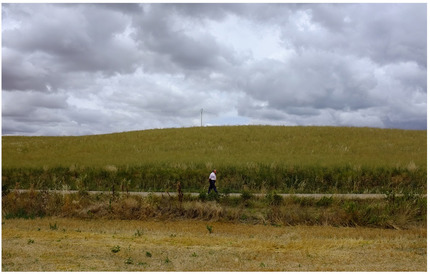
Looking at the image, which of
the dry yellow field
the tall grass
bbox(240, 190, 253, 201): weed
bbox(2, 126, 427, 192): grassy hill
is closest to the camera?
the dry yellow field

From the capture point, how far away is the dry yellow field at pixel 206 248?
9.28 meters

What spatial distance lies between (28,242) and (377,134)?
42.9m

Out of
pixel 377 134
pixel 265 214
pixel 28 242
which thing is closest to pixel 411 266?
pixel 265 214

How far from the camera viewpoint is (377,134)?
46719mm

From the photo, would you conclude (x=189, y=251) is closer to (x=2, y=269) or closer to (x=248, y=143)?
(x=2, y=269)

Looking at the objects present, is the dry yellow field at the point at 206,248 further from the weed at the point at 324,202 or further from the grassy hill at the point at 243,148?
the grassy hill at the point at 243,148

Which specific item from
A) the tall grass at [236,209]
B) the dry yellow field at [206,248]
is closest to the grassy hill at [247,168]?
the tall grass at [236,209]

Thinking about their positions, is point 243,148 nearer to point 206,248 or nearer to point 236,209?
point 236,209

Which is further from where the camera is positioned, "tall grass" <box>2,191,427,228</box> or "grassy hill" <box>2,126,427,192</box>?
"grassy hill" <box>2,126,427,192</box>

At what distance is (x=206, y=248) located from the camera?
11164mm

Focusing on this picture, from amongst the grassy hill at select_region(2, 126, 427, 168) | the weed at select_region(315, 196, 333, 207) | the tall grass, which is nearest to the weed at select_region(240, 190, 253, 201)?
the tall grass

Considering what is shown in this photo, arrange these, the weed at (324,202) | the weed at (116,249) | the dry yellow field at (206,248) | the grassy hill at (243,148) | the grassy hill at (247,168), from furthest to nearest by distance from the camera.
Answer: the grassy hill at (243,148) → the grassy hill at (247,168) → the weed at (324,202) → the weed at (116,249) → the dry yellow field at (206,248)

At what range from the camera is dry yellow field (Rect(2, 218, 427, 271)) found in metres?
9.28

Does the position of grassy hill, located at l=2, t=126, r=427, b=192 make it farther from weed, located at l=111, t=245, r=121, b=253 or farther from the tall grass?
weed, located at l=111, t=245, r=121, b=253
